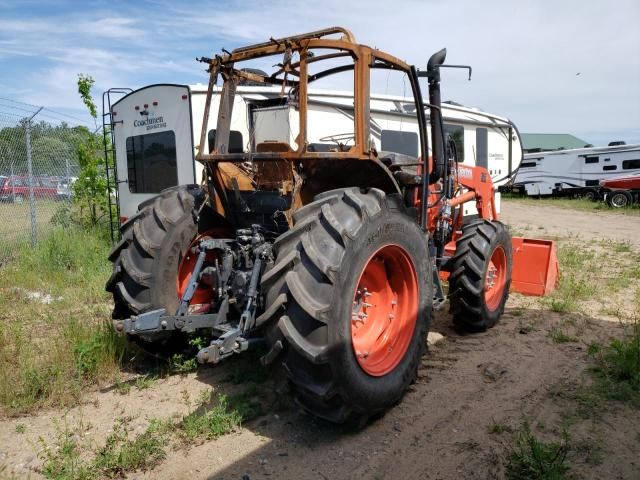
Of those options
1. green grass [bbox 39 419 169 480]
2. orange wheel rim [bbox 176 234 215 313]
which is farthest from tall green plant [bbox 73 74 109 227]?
green grass [bbox 39 419 169 480]

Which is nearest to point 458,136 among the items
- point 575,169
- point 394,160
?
point 394,160

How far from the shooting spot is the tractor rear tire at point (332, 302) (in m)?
3.04

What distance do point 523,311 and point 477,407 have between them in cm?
270

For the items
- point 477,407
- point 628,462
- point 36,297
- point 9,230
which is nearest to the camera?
point 628,462

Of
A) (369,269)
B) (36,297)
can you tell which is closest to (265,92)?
(36,297)

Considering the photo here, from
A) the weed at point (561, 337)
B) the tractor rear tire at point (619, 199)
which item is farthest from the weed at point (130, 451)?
the tractor rear tire at point (619, 199)

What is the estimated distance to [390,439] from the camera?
11.2 ft

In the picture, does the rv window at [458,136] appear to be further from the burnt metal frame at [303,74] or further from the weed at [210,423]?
the weed at [210,423]

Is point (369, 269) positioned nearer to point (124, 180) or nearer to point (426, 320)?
point (426, 320)

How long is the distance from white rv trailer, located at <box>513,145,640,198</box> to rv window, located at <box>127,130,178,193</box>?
1756 cm

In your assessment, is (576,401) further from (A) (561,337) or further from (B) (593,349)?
(A) (561,337)

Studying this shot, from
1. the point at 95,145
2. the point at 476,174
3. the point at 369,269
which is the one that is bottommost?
the point at 369,269

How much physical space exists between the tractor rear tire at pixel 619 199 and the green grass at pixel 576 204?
0.87 feet

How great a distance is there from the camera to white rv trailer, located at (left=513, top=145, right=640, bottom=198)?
76.3ft
